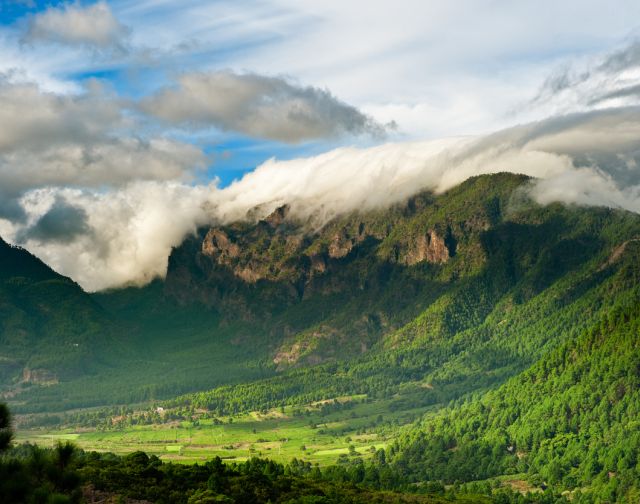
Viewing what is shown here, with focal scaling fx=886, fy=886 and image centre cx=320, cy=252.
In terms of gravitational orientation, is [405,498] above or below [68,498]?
below

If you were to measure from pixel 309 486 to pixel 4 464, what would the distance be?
13019cm

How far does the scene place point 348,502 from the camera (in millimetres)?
173375

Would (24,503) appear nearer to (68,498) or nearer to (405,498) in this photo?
(68,498)

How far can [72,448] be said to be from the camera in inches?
2488

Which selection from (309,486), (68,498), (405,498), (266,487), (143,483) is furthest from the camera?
(405,498)

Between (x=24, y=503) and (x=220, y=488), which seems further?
(x=220, y=488)

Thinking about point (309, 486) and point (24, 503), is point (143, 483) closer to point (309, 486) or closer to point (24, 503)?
point (309, 486)

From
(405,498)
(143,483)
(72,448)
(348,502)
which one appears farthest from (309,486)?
(72,448)

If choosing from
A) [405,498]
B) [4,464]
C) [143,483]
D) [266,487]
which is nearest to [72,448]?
[4,464]

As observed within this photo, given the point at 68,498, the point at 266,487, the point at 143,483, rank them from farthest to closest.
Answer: the point at 266,487 → the point at 143,483 → the point at 68,498

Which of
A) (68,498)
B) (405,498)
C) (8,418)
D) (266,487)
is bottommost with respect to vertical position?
(405,498)

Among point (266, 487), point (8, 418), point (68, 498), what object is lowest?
point (266, 487)

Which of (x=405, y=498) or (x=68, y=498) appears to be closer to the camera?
(x=68, y=498)

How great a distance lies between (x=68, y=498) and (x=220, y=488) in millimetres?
102576
